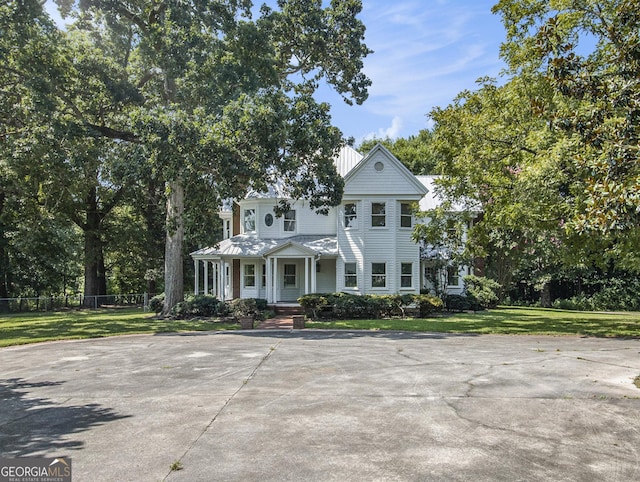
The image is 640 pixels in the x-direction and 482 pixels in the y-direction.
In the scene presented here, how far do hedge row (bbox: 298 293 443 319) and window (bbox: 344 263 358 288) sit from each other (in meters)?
4.01

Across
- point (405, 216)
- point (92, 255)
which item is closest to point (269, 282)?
point (405, 216)

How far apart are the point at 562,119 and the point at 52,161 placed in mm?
20792

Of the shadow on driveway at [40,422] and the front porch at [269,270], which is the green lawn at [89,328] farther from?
the shadow on driveway at [40,422]

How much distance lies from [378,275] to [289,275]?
5.80 meters

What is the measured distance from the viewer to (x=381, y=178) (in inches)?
1105

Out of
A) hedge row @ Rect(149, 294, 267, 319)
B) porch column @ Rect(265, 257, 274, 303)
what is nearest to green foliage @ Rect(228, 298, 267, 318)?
hedge row @ Rect(149, 294, 267, 319)

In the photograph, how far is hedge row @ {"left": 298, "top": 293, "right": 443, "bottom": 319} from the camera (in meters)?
23.7

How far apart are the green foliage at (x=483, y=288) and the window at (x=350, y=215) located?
337 inches

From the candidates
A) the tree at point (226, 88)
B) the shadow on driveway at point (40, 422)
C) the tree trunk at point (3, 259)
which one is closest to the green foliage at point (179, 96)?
the tree at point (226, 88)

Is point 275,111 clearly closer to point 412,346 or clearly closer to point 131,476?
point 412,346

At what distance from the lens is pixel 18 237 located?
31.9 metres

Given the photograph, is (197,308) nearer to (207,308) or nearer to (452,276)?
(207,308)

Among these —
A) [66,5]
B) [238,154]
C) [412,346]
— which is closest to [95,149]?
[66,5]

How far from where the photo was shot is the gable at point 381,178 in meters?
27.9
